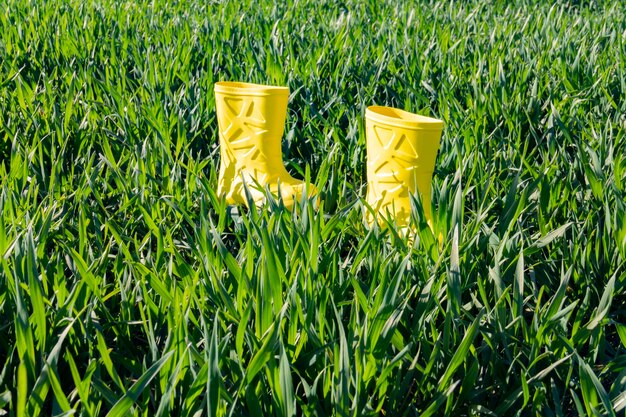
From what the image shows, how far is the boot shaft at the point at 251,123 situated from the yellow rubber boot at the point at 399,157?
0.23m

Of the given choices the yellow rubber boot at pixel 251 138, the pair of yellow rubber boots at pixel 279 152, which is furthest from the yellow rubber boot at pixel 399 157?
the yellow rubber boot at pixel 251 138

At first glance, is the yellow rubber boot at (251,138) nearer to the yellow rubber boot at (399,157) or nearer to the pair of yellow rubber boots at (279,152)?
the pair of yellow rubber boots at (279,152)

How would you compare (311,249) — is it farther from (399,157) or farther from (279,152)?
(279,152)

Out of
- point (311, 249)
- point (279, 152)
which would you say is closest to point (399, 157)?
point (279, 152)

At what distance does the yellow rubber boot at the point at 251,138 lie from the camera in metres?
1.63

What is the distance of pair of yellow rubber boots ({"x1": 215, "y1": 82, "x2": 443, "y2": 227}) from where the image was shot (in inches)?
57.6

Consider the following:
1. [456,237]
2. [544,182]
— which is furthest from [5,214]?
[544,182]

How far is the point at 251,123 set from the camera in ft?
5.44

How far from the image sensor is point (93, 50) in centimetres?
266

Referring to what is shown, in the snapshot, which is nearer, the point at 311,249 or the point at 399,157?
the point at 311,249

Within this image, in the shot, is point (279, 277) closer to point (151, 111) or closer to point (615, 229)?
point (615, 229)

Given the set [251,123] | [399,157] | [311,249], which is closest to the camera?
[311,249]

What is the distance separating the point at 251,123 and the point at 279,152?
0.10m

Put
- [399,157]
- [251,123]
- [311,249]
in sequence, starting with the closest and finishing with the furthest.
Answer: [311,249], [399,157], [251,123]
